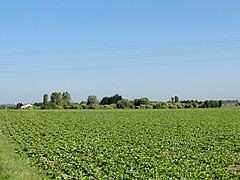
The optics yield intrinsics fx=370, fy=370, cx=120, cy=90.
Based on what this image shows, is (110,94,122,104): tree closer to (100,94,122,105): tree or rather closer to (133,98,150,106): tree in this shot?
(100,94,122,105): tree

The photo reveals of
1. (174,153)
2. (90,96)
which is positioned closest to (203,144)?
(174,153)

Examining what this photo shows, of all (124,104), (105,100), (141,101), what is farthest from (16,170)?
(105,100)

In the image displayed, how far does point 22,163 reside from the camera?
13469 millimetres

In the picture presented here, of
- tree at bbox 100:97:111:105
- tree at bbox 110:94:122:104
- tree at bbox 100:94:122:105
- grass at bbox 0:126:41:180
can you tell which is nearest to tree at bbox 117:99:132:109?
tree at bbox 100:94:122:105

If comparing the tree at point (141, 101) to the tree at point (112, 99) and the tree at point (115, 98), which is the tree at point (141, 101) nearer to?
the tree at point (112, 99)

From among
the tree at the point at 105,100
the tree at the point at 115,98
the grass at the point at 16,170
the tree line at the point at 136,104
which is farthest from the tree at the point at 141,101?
the grass at the point at 16,170

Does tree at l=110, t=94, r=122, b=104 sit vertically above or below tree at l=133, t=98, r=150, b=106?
above

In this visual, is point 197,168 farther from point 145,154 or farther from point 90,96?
point 90,96

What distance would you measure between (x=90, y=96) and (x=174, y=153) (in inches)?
4177

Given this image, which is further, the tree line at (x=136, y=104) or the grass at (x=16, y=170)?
the tree line at (x=136, y=104)

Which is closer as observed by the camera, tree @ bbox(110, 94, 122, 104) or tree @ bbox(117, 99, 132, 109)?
tree @ bbox(117, 99, 132, 109)

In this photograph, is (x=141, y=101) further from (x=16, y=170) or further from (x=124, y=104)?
(x=16, y=170)

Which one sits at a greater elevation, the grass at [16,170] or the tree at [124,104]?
the tree at [124,104]

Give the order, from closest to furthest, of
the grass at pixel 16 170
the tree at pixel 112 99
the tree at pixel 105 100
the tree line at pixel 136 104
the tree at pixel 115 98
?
the grass at pixel 16 170, the tree line at pixel 136 104, the tree at pixel 112 99, the tree at pixel 115 98, the tree at pixel 105 100
